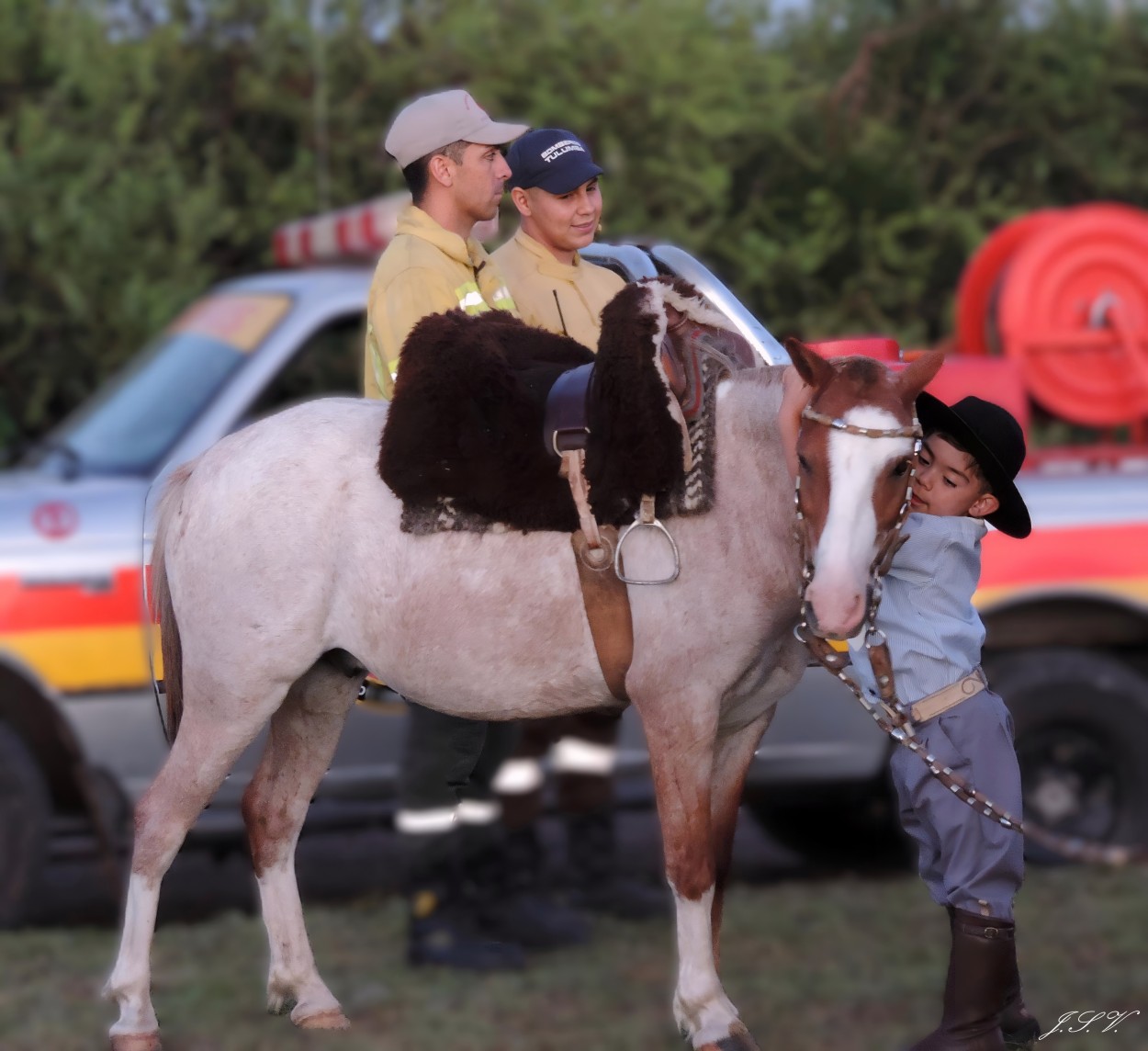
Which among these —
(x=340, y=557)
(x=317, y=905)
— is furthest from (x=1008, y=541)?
(x=340, y=557)

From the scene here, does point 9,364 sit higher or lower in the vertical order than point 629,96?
lower

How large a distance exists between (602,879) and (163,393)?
242 centimetres

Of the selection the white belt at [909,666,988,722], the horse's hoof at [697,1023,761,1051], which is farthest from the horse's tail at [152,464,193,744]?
the white belt at [909,666,988,722]

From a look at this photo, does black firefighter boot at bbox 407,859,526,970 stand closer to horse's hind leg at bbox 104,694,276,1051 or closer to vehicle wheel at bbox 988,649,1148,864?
horse's hind leg at bbox 104,694,276,1051

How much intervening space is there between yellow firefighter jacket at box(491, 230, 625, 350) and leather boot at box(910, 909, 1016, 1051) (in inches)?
61.3

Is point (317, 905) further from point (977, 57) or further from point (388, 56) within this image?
point (977, 57)

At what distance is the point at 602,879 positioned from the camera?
6727 mm

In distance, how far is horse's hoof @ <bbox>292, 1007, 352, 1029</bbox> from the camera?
13.1ft

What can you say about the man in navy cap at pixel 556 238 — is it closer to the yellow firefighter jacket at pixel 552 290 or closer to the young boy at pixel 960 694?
the yellow firefighter jacket at pixel 552 290

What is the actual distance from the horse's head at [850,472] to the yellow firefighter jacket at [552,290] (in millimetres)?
976

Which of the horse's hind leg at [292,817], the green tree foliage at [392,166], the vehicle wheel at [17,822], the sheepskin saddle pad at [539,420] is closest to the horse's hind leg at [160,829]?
the horse's hind leg at [292,817]

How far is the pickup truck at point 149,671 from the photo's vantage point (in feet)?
20.5

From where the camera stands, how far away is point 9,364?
9500 mm

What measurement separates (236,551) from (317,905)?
3798 mm
